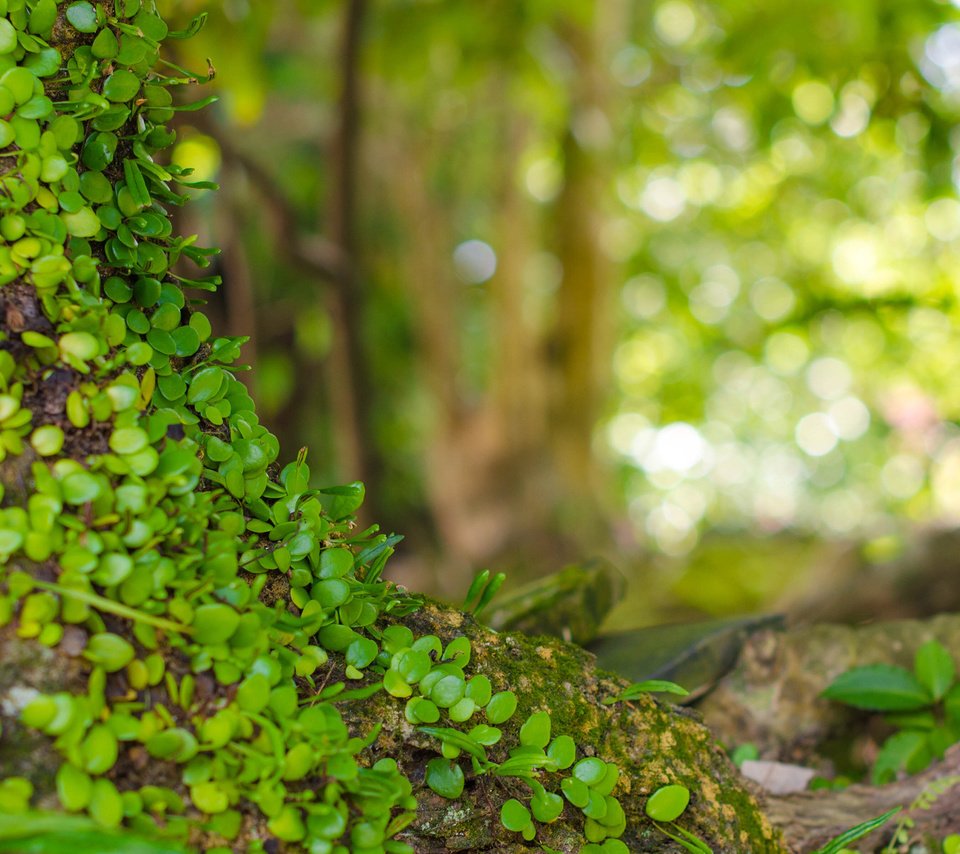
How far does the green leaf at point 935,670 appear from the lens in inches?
47.1

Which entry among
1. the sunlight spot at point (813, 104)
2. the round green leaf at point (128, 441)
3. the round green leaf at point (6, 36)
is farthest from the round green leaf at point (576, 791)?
the sunlight spot at point (813, 104)

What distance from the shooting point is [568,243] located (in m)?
4.11

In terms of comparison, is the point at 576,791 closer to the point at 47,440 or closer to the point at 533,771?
the point at 533,771

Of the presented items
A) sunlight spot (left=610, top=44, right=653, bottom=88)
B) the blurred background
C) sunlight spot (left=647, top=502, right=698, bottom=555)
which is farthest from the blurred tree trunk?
sunlight spot (left=647, top=502, right=698, bottom=555)

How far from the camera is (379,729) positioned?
0.73 metres

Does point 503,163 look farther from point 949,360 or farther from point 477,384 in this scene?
point 949,360

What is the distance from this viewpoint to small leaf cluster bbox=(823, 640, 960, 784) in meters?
1.18

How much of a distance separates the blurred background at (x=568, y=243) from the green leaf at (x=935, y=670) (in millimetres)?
1542

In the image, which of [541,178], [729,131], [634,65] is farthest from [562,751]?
[541,178]

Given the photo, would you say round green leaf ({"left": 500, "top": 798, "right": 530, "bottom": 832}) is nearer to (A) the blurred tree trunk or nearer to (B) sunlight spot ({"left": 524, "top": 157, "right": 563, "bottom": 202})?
(A) the blurred tree trunk

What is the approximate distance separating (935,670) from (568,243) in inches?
124

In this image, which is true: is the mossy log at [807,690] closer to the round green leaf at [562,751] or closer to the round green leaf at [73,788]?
the round green leaf at [562,751]

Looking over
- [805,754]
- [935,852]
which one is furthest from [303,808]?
[805,754]

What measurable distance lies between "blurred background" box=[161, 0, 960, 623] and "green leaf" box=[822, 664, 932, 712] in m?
1.58
